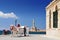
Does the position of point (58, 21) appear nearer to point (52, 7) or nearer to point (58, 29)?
point (58, 29)

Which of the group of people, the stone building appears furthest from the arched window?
the group of people

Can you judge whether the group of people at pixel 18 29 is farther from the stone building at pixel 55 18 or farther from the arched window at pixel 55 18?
the arched window at pixel 55 18

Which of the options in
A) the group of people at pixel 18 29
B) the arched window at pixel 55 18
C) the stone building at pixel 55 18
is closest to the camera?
the stone building at pixel 55 18

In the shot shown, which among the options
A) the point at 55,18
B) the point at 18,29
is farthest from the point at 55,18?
the point at 18,29

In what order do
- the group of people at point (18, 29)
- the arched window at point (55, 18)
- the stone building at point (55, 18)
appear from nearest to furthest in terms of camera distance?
the stone building at point (55, 18), the arched window at point (55, 18), the group of people at point (18, 29)

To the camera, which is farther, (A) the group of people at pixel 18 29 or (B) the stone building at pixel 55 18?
(A) the group of people at pixel 18 29

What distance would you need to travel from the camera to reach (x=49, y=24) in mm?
25344

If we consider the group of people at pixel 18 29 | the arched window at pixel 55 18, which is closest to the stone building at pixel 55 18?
the arched window at pixel 55 18

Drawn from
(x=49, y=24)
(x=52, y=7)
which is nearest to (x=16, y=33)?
(x=49, y=24)

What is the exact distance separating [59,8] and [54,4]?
1983 mm

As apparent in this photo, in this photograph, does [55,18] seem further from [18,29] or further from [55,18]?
[18,29]

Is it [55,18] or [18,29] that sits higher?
[55,18]

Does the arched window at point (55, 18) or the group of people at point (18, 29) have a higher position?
the arched window at point (55, 18)

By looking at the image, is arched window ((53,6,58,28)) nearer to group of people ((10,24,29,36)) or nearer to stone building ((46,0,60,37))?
stone building ((46,0,60,37))
